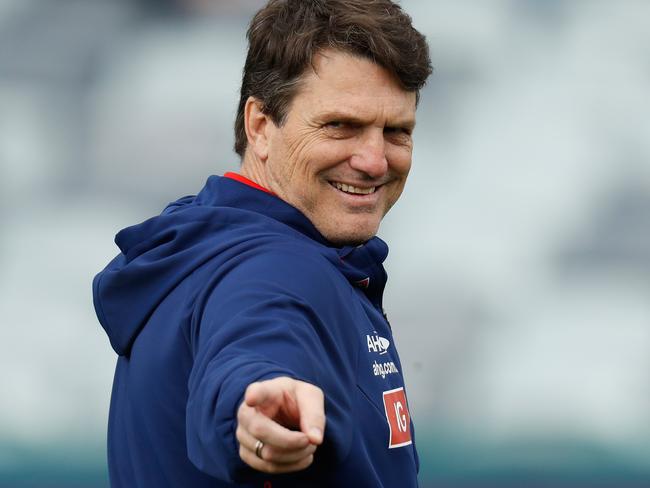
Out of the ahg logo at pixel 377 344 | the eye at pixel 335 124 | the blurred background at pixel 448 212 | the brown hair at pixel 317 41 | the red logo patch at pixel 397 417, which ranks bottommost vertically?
the red logo patch at pixel 397 417

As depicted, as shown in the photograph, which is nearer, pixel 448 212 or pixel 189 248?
pixel 189 248

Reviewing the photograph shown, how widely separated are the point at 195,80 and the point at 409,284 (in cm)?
86

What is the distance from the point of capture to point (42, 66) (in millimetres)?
3678

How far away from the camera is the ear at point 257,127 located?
169 cm

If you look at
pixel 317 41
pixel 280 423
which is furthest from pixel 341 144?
pixel 280 423

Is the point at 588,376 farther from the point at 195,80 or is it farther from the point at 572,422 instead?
the point at 195,80

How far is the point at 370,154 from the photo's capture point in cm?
163

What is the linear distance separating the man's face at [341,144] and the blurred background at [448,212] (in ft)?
6.39

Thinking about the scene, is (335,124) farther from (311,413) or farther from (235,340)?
(311,413)

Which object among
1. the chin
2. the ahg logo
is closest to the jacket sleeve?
the ahg logo

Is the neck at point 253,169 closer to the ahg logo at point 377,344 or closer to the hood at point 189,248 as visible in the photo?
the hood at point 189,248

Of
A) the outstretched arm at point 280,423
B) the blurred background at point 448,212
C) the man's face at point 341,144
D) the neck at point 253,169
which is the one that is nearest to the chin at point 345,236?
the man's face at point 341,144

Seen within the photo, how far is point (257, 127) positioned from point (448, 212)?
1991mm

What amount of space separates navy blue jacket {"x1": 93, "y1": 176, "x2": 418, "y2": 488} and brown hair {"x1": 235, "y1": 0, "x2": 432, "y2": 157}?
146 millimetres
